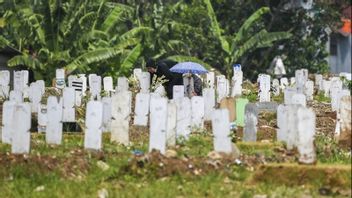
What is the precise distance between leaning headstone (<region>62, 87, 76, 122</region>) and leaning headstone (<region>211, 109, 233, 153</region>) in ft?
8.95

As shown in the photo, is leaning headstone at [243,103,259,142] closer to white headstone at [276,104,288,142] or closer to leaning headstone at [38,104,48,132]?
white headstone at [276,104,288,142]

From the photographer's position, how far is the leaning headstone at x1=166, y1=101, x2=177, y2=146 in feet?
28.2

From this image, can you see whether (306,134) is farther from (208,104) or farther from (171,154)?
(208,104)

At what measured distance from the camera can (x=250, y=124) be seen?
9.08 meters

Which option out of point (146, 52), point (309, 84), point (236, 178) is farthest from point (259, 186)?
point (146, 52)

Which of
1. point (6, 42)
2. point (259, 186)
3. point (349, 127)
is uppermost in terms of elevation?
point (6, 42)

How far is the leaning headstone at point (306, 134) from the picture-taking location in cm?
758

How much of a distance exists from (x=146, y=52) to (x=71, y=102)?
1103cm

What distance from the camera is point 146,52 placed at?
21047 mm

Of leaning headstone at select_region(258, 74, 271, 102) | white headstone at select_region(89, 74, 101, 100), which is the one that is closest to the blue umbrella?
leaning headstone at select_region(258, 74, 271, 102)

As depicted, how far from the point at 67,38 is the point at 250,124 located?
10.2 meters

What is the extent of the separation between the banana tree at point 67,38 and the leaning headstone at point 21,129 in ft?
29.5

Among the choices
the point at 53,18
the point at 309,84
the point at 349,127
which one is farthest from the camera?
the point at 53,18

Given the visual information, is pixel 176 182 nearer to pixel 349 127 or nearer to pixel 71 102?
pixel 349 127
